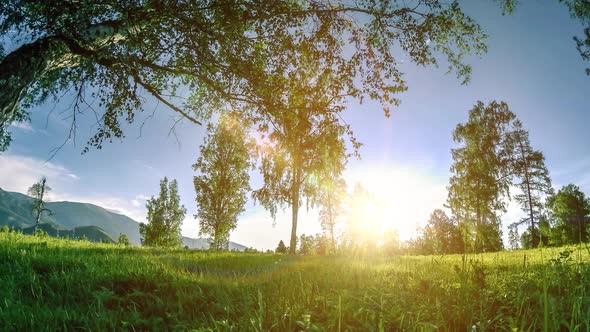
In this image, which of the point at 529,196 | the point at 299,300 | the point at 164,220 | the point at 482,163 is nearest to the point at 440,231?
the point at 529,196

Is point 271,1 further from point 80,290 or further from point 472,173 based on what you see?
point 472,173

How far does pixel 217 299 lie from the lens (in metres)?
3.99

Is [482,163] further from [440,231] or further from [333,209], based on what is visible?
[440,231]

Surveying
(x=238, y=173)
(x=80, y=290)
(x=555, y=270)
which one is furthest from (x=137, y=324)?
(x=238, y=173)

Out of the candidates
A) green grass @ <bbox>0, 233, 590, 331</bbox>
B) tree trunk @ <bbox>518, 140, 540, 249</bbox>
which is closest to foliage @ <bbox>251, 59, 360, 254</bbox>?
green grass @ <bbox>0, 233, 590, 331</bbox>

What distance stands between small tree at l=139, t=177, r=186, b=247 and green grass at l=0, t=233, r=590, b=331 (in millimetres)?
49706

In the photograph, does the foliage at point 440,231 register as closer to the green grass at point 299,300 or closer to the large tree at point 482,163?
the large tree at point 482,163

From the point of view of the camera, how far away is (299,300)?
360 cm

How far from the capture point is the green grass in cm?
280

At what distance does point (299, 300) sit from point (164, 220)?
2195 inches

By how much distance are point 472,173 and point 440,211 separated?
40.0m

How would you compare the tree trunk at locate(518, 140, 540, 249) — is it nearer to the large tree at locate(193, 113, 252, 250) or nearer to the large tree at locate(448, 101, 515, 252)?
the large tree at locate(448, 101, 515, 252)

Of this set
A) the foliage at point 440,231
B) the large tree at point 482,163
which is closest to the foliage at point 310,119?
the large tree at point 482,163

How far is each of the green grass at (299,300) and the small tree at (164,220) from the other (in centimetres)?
4971
